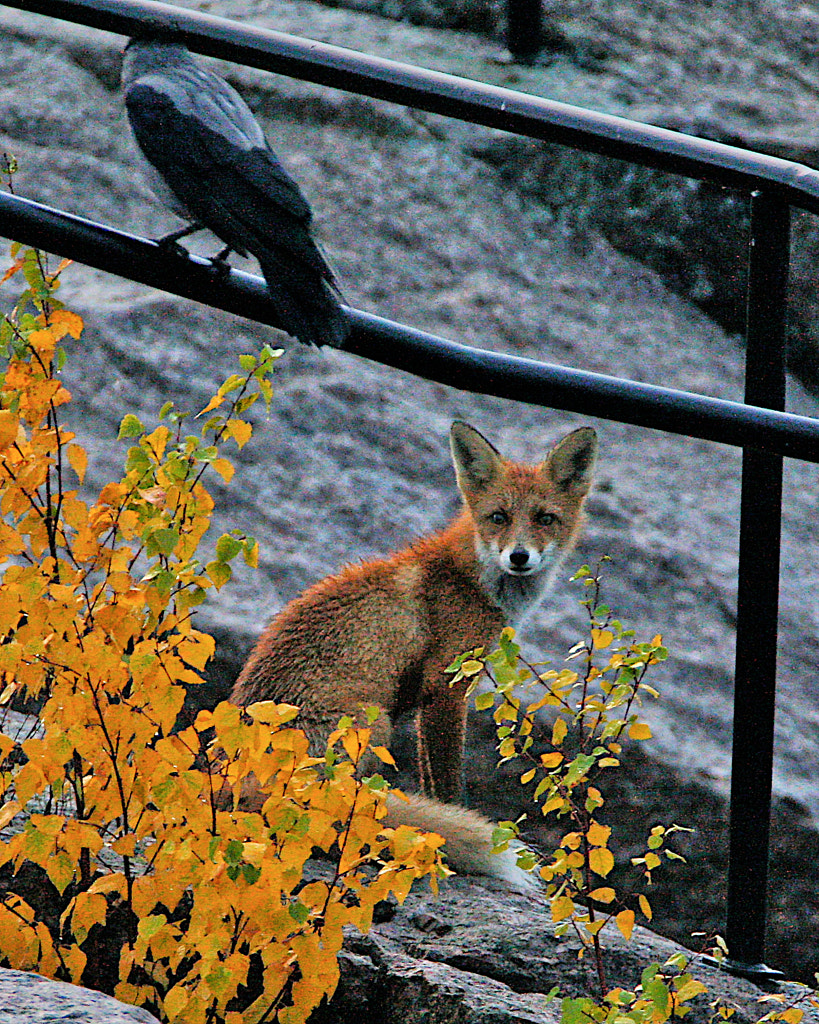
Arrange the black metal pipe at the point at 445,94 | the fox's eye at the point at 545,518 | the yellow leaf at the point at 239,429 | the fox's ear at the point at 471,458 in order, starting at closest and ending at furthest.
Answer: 1. the black metal pipe at the point at 445,94
2. the yellow leaf at the point at 239,429
3. the fox's ear at the point at 471,458
4. the fox's eye at the point at 545,518

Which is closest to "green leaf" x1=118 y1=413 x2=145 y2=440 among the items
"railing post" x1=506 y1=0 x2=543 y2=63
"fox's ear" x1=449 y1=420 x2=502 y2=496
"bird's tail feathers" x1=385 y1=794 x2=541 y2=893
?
"bird's tail feathers" x1=385 y1=794 x2=541 y2=893

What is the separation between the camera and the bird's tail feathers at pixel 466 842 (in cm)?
247

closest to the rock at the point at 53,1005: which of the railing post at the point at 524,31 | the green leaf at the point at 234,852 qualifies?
the green leaf at the point at 234,852

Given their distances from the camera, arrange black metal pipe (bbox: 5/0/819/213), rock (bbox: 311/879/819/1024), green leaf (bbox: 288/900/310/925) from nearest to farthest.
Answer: green leaf (bbox: 288/900/310/925) → black metal pipe (bbox: 5/0/819/213) → rock (bbox: 311/879/819/1024)

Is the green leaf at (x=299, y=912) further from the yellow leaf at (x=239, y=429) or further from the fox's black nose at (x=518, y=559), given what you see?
the fox's black nose at (x=518, y=559)

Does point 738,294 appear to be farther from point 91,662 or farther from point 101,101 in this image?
point 91,662

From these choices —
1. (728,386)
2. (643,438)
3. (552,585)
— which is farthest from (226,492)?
(728,386)

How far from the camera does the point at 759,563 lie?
177cm

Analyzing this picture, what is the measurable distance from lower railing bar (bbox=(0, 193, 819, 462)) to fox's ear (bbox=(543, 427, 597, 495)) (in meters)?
1.70

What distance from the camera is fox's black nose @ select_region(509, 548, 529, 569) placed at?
3188mm

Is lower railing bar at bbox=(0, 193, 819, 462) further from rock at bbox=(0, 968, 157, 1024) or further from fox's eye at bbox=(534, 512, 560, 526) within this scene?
fox's eye at bbox=(534, 512, 560, 526)

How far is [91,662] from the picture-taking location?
5.36ft

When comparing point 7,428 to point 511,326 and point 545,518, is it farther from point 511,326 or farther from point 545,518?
point 511,326

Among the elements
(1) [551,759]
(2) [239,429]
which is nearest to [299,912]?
(1) [551,759]
